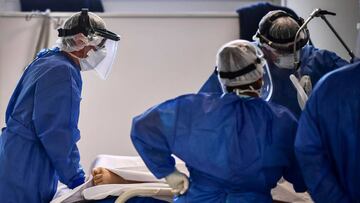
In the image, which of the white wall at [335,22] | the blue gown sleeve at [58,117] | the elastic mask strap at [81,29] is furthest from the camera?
the white wall at [335,22]

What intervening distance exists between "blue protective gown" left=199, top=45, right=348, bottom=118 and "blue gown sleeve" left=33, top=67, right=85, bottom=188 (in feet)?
2.74

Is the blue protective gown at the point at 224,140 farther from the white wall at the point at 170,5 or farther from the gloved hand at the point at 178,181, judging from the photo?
the white wall at the point at 170,5

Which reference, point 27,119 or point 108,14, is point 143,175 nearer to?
point 27,119

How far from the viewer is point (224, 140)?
151cm

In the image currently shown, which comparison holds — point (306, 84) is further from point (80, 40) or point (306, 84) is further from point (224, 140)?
point (80, 40)

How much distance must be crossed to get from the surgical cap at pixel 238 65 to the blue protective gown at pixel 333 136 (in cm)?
20

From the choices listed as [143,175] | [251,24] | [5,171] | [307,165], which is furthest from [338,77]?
[251,24]

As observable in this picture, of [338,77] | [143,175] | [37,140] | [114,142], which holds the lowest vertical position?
[114,142]

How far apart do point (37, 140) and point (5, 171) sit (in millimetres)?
163

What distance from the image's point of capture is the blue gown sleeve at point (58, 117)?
5.98 feet

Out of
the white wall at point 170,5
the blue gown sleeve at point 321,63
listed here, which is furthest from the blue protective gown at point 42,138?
the white wall at point 170,5

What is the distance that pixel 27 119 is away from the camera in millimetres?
1883

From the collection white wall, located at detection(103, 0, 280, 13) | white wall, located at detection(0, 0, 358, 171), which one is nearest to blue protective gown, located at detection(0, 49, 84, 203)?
white wall, located at detection(0, 0, 358, 171)

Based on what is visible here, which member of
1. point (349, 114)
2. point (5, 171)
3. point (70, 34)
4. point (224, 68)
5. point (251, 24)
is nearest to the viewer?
point (349, 114)
